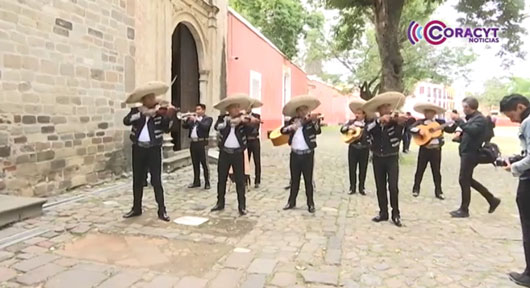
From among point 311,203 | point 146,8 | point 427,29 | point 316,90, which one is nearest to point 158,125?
point 311,203

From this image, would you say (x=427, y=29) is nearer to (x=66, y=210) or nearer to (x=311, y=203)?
(x=311, y=203)

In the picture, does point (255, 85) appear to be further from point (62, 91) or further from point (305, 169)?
point (305, 169)

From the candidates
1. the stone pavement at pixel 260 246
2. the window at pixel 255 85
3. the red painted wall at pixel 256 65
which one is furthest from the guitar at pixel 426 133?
the window at pixel 255 85

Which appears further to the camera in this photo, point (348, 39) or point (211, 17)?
point (348, 39)

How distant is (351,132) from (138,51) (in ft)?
15.1

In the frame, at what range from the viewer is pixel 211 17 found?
41.2 feet

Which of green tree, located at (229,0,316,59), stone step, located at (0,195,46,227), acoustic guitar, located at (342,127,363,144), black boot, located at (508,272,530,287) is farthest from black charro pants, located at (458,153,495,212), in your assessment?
green tree, located at (229,0,316,59)

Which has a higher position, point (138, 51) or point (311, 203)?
point (138, 51)

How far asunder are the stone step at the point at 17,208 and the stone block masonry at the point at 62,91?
45 cm

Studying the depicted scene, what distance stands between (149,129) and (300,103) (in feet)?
6.88

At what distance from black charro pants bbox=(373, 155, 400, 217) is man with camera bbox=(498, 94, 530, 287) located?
1701 mm

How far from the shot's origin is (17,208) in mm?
5188

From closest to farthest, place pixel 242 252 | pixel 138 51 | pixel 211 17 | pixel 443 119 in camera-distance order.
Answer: pixel 242 252 < pixel 443 119 < pixel 138 51 < pixel 211 17

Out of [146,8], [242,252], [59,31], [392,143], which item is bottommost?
[242,252]
